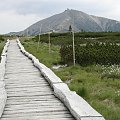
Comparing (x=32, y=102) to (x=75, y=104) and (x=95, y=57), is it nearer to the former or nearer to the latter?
(x=75, y=104)

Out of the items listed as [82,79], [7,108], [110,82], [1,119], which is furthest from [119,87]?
[1,119]

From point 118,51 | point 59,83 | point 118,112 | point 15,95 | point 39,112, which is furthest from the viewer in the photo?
point 118,51

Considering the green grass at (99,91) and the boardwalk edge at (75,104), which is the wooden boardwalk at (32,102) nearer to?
the boardwalk edge at (75,104)

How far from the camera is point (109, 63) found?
20828mm

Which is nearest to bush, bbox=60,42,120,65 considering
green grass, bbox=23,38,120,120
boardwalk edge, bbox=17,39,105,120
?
green grass, bbox=23,38,120,120

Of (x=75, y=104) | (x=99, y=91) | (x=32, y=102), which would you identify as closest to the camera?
(x=75, y=104)

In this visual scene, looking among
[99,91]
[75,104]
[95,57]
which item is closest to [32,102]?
[75,104]

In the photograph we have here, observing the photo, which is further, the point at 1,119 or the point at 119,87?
the point at 119,87

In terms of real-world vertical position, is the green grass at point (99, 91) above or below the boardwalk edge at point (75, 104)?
below

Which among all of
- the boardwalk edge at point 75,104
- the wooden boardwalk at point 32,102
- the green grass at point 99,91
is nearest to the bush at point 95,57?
the green grass at point 99,91

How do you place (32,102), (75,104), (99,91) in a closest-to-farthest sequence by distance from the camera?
(75,104) < (32,102) < (99,91)

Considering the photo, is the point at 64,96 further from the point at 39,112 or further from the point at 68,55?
the point at 68,55

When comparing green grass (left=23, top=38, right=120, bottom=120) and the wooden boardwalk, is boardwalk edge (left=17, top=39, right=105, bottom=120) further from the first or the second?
green grass (left=23, top=38, right=120, bottom=120)

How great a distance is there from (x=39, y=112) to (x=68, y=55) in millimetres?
14665
